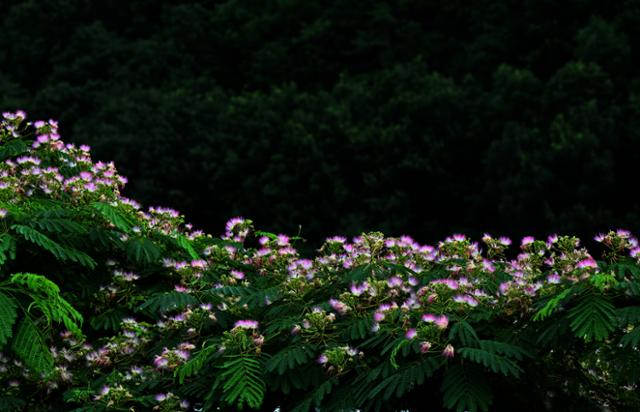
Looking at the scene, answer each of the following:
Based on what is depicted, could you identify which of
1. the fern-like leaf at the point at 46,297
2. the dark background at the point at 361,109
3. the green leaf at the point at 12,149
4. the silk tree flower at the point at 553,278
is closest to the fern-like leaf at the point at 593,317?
the silk tree flower at the point at 553,278

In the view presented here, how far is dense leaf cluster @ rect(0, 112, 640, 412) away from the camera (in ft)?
15.9

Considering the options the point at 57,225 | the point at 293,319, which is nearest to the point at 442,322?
the point at 293,319

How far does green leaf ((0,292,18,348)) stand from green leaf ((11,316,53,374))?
0.25ft

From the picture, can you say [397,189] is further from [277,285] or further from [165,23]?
[277,285]

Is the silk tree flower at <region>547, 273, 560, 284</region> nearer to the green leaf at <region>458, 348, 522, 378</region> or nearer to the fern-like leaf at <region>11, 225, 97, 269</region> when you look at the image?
the green leaf at <region>458, 348, 522, 378</region>

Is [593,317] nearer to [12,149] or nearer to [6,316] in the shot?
[6,316]

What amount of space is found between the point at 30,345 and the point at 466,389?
8.07 feet

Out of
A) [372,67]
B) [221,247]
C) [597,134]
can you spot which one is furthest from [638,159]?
[221,247]

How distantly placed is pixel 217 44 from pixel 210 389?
1248 inches

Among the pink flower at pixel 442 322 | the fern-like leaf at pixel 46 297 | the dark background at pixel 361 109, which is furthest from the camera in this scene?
the dark background at pixel 361 109

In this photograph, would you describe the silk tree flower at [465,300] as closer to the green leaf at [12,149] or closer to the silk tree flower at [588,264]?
the silk tree flower at [588,264]

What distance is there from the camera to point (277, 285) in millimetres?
6027

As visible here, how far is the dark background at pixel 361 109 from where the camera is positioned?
86.4ft

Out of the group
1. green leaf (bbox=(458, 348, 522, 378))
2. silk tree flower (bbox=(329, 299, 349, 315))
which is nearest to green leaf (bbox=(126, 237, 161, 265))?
silk tree flower (bbox=(329, 299, 349, 315))
